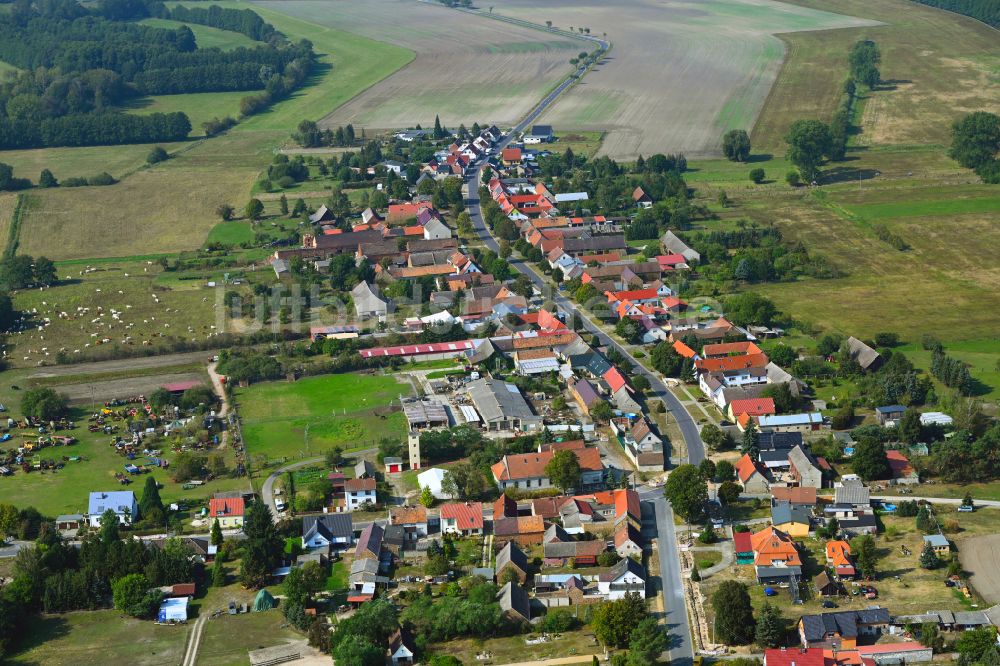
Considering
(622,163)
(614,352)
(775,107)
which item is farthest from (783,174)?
(614,352)

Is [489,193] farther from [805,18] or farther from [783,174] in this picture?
[805,18]

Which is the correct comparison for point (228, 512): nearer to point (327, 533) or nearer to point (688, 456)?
point (327, 533)

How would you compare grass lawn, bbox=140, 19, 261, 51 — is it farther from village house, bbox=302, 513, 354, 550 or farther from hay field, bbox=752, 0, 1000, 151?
village house, bbox=302, 513, 354, 550

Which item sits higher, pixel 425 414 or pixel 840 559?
pixel 840 559

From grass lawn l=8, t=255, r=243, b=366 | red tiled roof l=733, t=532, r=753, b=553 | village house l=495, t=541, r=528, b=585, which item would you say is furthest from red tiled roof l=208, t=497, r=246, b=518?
grass lawn l=8, t=255, r=243, b=366

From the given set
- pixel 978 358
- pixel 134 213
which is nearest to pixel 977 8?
pixel 978 358

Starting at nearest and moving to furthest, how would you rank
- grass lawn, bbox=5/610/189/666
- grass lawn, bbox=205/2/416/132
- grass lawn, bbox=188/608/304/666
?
1. grass lawn, bbox=188/608/304/666
2. grass lawn, bbox=5/610/189/666
3. grass lawn, bbox=205/2/416/132
